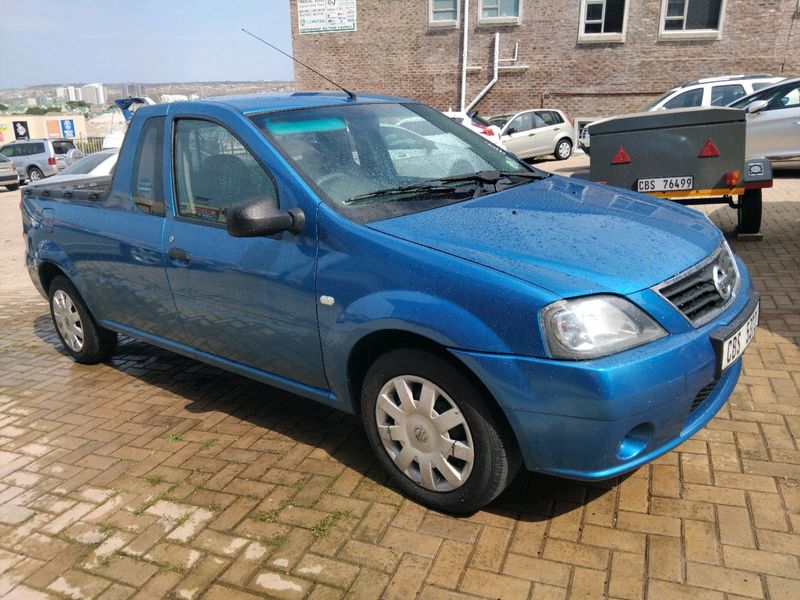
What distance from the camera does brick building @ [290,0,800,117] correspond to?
21688 mm

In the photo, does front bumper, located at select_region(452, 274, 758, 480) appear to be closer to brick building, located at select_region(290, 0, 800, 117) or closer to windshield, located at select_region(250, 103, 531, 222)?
windshield, located at select_region(250, 103, 531, 222)

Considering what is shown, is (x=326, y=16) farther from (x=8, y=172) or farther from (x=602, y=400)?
(x=602, y=400)

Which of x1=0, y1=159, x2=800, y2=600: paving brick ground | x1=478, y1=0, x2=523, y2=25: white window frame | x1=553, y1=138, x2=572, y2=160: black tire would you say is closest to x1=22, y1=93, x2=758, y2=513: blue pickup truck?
x1=0, y1=159, x2=800, y2=600: paving brick ground

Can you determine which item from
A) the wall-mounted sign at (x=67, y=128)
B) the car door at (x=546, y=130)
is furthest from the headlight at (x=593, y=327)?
the wall-mounted sign at (x=67, y=128)

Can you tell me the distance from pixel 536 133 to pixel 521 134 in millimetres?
477

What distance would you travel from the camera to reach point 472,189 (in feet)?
11.0

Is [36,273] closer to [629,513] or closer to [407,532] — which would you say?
[407,532]

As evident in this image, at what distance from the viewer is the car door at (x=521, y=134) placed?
60.6ft

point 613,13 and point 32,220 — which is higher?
point 613,13

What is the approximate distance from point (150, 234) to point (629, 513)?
295cm

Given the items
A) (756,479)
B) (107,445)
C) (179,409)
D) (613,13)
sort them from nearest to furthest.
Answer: (756,479), (107,445), (179,409), (613,13)

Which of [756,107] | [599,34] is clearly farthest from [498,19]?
[756,107]

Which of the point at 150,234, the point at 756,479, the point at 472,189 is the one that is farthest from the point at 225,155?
the point at 756,479

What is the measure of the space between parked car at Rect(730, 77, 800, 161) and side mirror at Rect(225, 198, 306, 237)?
1077 cm
